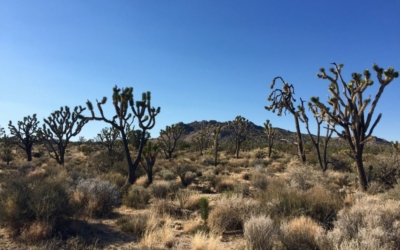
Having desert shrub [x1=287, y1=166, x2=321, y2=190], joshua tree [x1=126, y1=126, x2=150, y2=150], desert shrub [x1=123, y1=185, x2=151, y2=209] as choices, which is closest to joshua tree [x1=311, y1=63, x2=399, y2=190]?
desert shrub [x1=287, y1=166, x2=321, y2=190]

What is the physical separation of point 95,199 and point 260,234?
18.5ft

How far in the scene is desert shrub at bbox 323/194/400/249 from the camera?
5008 millimetres

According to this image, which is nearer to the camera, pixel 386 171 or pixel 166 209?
pixel 166 209

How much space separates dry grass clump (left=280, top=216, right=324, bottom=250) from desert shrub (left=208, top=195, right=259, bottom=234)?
146cm

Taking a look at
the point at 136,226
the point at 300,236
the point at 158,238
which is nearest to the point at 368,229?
the point at 300,236

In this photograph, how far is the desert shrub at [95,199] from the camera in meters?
9.09

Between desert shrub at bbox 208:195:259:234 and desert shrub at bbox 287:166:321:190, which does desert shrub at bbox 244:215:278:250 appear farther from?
desert shrub at bbox 287:166:321:190

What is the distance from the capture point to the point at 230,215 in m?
7.88

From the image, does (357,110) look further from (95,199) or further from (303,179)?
(95,199)

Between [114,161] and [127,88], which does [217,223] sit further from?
[114,161]

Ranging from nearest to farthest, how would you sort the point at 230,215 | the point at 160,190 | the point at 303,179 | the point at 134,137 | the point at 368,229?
1. the point at 368,229
2. the point at 230,215
3. the point at 160,190
4. the point at 303,179
5. the point at 134,137

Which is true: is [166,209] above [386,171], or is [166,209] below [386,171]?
below

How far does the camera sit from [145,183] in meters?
15.7

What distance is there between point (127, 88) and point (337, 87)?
10.9 meters
